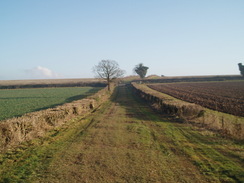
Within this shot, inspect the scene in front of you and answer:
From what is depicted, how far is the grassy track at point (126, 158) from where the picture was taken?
619 centimetres

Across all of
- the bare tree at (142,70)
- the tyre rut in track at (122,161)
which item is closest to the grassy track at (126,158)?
the tyre rut in track at (122,161)

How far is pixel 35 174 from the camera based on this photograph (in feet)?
20.9

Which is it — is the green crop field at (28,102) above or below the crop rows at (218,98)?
above

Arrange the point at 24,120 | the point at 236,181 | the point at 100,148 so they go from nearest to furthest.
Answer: the point at 236,181 → the point at 100,148 → the point at 24,120

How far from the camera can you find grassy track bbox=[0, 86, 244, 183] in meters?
6.19

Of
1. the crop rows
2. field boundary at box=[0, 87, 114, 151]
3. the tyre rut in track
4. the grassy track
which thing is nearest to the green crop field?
field boundary at box=[0, 87, 114, 151]

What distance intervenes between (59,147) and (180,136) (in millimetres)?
6383

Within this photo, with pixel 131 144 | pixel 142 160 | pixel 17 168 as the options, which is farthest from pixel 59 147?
pixel 142 160

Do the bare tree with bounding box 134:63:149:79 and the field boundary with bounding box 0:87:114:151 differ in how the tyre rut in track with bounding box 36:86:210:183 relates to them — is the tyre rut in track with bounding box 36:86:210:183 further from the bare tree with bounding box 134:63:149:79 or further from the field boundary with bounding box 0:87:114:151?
the bare tree with bounding box 134:63:149:79

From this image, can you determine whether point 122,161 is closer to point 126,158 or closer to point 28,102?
point 126,158

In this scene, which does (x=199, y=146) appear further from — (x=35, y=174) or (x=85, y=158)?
(x=35, y=174)

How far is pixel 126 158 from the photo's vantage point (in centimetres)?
765

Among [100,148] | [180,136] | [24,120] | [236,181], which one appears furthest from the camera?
[180,136]

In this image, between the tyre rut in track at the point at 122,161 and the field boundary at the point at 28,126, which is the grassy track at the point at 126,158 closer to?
→ the tyre rut in track at the point at 122,161
